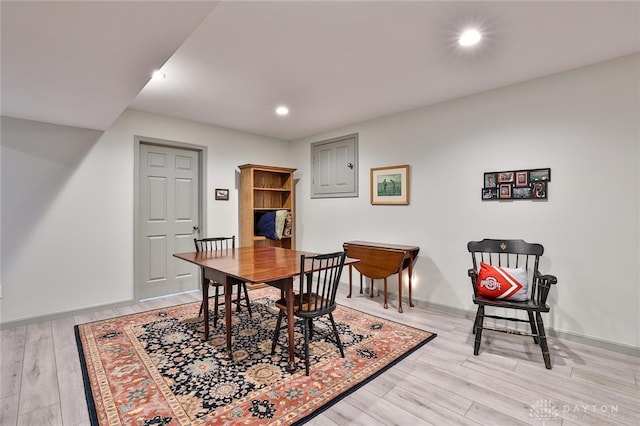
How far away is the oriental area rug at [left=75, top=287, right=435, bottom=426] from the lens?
5.57 ft

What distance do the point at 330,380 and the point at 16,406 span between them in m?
1.85

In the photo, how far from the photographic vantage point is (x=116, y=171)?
347cm

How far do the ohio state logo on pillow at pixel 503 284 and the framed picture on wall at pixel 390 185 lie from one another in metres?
1.42

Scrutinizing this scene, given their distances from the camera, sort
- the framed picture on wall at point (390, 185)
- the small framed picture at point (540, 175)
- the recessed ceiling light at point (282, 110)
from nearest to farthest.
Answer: the small framed picture at point (540, 175), the recessed ceiling light at point (282, 110), the framed picture on wall at point (390, 185)

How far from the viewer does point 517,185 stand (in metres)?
2.87

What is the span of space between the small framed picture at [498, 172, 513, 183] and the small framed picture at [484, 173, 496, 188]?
2.1 inches

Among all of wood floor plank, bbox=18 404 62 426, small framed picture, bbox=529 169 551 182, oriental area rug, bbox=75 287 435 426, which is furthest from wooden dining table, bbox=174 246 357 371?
small framed picture, bbox=529 169 551 182

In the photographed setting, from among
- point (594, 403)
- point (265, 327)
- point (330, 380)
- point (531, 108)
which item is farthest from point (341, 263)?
point (531, 108)

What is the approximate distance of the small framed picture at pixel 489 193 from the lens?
3004 mm

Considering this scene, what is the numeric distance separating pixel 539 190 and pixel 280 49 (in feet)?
8.39

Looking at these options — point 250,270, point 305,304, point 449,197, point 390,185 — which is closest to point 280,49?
point 250,270

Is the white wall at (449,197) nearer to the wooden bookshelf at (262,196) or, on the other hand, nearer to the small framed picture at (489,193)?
the small framed picture at (489,193)

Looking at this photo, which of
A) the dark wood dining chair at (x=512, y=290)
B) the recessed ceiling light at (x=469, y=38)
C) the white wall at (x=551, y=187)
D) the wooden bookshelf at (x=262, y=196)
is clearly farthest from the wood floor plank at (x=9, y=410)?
the recessed ceiling light at (x=469, y=38)

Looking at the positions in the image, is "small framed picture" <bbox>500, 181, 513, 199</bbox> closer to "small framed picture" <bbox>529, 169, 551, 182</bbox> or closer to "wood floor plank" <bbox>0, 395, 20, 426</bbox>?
"small framed picture" <bbox>529, 169, 551, 182</bbox>
